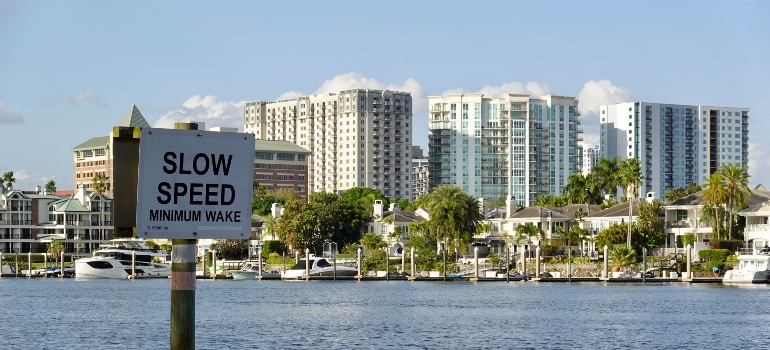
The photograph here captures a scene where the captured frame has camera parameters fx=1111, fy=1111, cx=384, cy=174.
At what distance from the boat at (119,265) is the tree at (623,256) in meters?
53.9

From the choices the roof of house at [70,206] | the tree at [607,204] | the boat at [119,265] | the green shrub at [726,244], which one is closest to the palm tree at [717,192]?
the green shrub at [726,244]

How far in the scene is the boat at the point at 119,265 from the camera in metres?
131

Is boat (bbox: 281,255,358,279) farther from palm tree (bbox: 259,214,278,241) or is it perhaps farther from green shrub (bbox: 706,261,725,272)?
green shrub (bbox: 706,261,725,272)

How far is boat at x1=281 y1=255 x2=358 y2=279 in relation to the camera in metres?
125

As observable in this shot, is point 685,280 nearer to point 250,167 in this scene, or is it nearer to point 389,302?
point 389,302

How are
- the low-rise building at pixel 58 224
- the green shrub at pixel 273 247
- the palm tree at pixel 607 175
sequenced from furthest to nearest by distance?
the low-rise building at pixel 58 224
the palm tree at pixel 607 175
the green shrub at pixel 273 247

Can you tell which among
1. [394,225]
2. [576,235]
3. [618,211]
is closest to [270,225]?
[394,225]

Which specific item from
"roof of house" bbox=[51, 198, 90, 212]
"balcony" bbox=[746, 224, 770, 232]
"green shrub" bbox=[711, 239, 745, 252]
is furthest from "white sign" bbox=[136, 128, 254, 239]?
"roof of house" bbox=[51, 198, 90, 212]

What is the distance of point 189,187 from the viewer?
846 cm

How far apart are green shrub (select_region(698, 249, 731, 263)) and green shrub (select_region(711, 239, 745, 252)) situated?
65.5 inches

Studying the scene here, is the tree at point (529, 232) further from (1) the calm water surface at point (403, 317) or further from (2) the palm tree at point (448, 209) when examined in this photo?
(1) the calm water surface at point (403, 317)

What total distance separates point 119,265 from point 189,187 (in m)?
127

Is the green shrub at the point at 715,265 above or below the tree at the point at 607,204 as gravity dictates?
below

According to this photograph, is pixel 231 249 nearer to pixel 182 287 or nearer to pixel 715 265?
pixel 715 265
